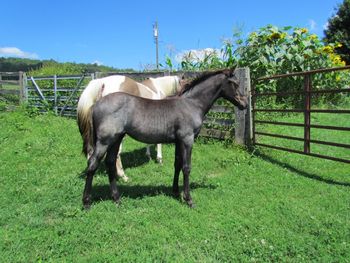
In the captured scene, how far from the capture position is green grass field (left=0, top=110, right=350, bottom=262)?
11.3 feet

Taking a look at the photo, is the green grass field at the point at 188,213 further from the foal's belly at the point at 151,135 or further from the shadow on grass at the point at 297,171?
the foal's belly at the point at 151,135

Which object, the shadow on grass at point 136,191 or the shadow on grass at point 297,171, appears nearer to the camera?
the shadow on grass at point 136,191

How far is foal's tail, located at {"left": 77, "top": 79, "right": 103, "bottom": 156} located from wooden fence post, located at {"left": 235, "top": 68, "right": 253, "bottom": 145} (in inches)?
128

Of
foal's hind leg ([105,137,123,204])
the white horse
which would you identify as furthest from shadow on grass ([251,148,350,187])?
foal's hind leg ([105,137,123,204])

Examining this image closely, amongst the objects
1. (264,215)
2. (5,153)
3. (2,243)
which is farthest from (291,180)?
(5,153)

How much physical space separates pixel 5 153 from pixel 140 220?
5109 mm

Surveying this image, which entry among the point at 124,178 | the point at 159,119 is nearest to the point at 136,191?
the point at 124,178

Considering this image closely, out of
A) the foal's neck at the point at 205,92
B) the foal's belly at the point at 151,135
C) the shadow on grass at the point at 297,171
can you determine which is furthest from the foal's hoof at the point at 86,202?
the shadow on grass at the point at 297,171

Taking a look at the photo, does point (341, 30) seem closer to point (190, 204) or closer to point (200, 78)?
point (200, 78)

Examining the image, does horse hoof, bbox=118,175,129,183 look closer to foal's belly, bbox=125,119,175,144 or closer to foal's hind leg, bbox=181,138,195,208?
foal's belly, bbox=125,119,175,144

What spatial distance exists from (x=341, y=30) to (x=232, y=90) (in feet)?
74.2

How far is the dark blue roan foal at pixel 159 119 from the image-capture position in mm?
4383

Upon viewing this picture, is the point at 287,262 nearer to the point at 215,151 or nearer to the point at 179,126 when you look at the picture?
the point at 179,126

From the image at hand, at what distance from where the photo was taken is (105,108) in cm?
435
